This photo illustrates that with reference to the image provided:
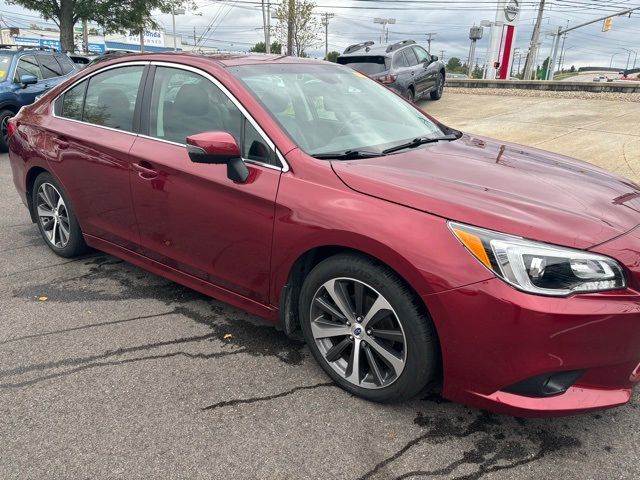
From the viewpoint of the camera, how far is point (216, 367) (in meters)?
2.88

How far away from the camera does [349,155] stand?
110 inches

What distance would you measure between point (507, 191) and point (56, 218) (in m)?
3.56

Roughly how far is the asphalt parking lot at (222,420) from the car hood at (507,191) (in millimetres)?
959

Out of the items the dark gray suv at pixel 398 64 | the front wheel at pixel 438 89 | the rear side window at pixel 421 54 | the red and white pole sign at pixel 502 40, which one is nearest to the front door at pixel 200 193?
the dark gray suv at pixel 398 64

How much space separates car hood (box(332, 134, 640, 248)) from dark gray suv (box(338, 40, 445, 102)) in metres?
8.53

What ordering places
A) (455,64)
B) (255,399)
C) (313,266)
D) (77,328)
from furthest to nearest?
1. (455,64)
2. (77,328)
3. (313,266)
4. (255,399)

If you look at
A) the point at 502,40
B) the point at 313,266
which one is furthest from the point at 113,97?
the point at 502,40

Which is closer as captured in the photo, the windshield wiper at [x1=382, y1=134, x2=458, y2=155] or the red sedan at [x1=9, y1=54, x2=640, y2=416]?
the red sedan at [x1=9, y1=54, x2=640, y2=416]

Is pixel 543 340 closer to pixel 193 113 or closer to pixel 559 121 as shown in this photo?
pixel 193 113

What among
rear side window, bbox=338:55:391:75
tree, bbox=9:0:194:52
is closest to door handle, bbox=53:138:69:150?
rear side window, bbox=338:55:391:75

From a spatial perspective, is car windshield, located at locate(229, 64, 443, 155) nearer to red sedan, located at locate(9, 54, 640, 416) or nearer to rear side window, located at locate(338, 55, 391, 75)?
red sedan, located at locate(9, 54, 640, 416)

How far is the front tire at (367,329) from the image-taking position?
230 centimetres

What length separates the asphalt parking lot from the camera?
7.18 ft

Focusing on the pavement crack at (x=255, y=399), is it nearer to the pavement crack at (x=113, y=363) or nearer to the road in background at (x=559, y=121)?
the pavement crack at (x=113, y=363)
